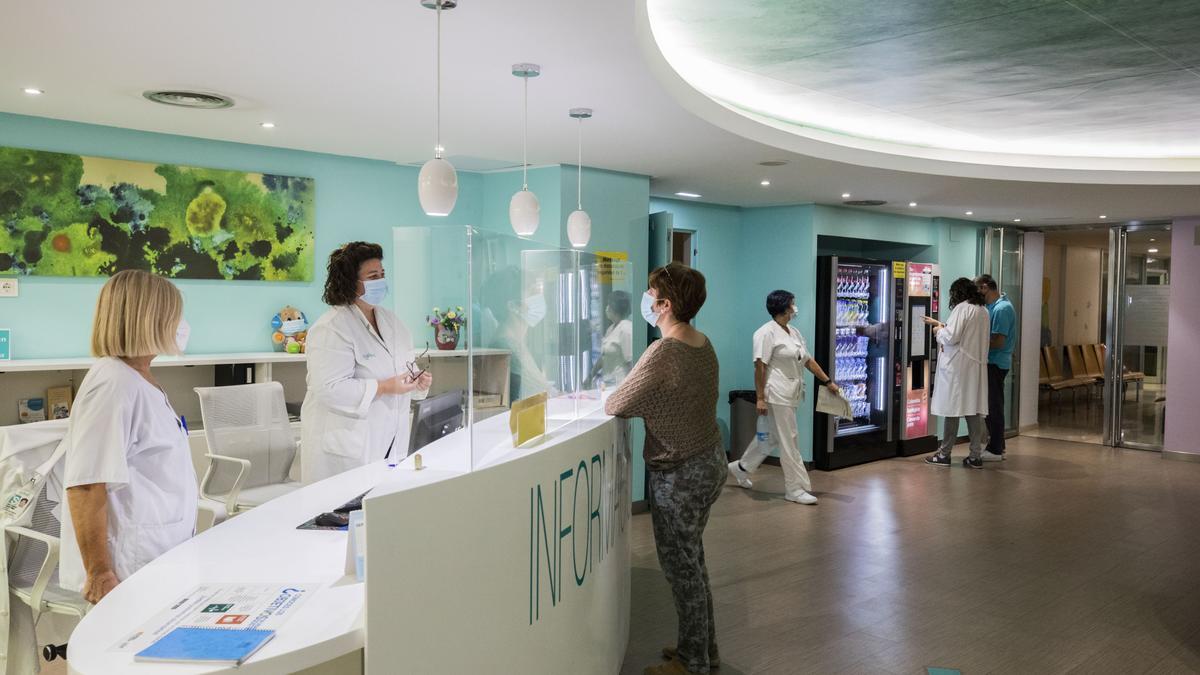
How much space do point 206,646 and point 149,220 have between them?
4213mm

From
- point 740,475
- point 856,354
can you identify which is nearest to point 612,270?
point 740,475

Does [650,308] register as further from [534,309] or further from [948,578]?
[948,578]

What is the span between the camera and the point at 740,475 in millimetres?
7109

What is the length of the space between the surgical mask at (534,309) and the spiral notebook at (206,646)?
1191mm

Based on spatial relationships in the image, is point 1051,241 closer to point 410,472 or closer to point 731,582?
point 731,582

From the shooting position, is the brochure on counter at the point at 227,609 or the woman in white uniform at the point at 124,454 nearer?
the brochure on counter at the point at 227,609

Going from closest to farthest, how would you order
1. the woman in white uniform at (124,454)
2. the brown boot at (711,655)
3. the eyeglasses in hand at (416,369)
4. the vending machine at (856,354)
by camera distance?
the woman in white uniform at (124,454) → the eyeglasses in hand at (416,369) → the brown boot at (711,655) → the vending machine at (856,354)

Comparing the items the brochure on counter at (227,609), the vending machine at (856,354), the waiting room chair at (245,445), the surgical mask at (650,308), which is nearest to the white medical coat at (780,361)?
the vending machine at (856,354)

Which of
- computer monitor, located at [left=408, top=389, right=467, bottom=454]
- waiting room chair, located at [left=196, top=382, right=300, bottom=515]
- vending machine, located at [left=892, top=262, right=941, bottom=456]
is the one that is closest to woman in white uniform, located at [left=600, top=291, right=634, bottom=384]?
computer monitor, located at [left=408, top=389, right=467, bottom=454]

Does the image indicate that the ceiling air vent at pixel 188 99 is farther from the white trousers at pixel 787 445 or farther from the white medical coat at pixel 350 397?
the white trousers at pixel 787 445

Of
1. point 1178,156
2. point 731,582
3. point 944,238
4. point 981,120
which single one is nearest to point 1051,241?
point 944,238

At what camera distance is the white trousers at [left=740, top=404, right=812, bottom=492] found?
21.9 feet

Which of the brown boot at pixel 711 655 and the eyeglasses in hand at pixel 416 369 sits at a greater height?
the eyeglasses in hand at pixel 416 369

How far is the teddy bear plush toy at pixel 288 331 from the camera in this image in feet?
18.3
